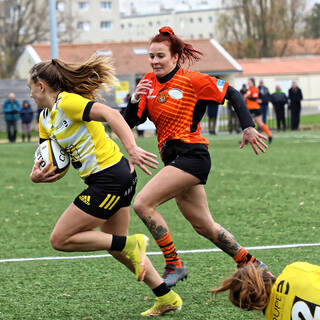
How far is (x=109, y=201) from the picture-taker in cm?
536

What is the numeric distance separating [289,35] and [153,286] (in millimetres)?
71973

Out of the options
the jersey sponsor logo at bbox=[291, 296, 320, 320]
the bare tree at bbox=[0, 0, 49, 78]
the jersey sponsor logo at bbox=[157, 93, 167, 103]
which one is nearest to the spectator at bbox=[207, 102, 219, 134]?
the jersey sponsor logo at bbox=[157, 93, 167, 103]

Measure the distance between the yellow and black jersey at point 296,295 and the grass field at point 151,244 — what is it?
131 centimetres

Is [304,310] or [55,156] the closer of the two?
[304,310]

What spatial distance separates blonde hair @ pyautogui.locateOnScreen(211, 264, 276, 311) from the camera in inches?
165

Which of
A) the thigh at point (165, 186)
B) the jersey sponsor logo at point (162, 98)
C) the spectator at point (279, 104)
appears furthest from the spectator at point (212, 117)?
the thigh at point (165, 186)

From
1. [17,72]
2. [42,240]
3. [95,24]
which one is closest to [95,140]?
[42,240]

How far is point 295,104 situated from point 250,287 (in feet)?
90.5

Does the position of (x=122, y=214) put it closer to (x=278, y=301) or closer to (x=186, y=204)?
(x=186, y=204)

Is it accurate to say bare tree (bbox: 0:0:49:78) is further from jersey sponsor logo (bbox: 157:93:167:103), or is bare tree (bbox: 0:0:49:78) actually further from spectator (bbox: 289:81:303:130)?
jersey sponsor logo (bbox: 157:93:167:103)

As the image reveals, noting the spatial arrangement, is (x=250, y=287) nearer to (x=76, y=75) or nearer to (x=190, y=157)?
(x=190, y=157)

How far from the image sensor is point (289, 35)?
75.2m

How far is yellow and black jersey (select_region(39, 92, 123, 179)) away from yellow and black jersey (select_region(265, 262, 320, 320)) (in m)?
1.76

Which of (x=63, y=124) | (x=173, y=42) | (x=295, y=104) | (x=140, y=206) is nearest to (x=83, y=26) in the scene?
(x=295, y=104)
